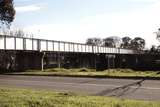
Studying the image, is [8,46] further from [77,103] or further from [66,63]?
[66,63]

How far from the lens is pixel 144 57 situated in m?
98.8

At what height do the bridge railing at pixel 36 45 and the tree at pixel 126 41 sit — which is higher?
the tree at pixel 126 41

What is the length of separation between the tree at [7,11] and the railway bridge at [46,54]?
17.3ft

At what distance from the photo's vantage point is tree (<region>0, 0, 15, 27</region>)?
55562 mm

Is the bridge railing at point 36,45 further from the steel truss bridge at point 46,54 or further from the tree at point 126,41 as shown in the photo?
Answer: the tree at point 126,41

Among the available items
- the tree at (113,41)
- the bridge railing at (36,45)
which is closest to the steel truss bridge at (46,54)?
the bridge railing at (36,45)

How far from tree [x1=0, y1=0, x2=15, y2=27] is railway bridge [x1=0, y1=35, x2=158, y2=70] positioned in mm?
5268

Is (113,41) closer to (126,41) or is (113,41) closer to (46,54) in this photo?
(126,41)

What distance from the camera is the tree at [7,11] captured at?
5556 cm

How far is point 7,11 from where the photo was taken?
185 feet

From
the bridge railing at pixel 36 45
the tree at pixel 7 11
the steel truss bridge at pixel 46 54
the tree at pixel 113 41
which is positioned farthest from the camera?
the tree at pixel 113 41

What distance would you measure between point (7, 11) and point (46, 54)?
12.6m

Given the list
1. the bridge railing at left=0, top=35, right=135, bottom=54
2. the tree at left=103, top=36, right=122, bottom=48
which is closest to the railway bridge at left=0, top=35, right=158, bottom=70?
the bridge railing at left=0, top=35, right=135, bottom=54

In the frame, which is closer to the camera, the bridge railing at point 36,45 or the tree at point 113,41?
the bridge railing at point 36,45
